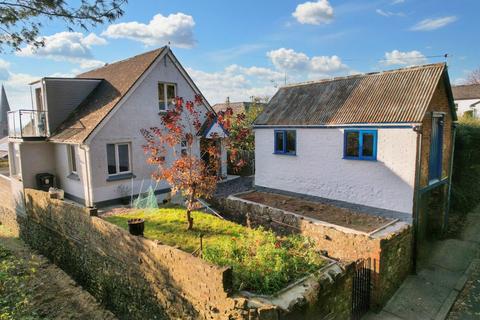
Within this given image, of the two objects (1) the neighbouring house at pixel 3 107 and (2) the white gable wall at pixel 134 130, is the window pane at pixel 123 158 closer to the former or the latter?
(2) the white gable wall at pixel 134 130

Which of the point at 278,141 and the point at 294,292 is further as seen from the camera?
the point at 278,141

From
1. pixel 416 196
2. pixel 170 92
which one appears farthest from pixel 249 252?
pixel 170 92

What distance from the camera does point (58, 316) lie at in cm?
962

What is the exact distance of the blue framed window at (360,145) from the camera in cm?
1224

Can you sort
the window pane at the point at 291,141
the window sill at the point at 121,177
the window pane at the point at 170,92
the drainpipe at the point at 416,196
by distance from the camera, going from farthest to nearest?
the window pane at the point at 170,92
the window pane at the point at 291,141
the window sill at the point at 121,177
the drainpipe at the point at 416,196

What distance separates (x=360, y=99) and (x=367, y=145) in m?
2.41

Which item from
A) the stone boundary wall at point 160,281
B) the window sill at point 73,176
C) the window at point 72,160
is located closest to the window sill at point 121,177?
the window sill at point 73,176

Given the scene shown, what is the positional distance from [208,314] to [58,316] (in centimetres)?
640

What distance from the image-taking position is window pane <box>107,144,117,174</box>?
14.6 metres

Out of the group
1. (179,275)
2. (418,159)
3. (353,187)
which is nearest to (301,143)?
(353,187)

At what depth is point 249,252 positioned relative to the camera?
25.4ft

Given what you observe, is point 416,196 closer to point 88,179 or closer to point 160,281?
point 160,281

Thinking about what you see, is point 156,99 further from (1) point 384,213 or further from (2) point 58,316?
(1) point 384,213

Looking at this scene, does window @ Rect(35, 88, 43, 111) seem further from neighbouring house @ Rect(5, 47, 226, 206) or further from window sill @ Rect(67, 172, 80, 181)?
window sill @ Rect(67, 172, 80, 181)
